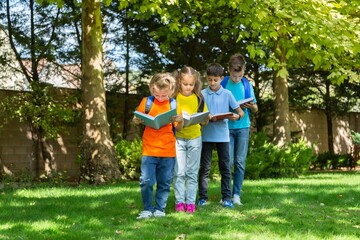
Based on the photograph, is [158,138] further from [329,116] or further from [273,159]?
[329,116]

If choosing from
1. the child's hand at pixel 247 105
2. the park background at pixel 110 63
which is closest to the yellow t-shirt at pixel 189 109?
the child's hand at pixel 247 105

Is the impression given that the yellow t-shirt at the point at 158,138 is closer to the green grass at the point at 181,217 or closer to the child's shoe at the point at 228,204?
the green grass at the point at 181,217

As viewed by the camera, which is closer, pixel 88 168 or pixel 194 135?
pixel 194 135

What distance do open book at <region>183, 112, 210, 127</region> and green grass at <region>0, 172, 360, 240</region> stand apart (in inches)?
40.5

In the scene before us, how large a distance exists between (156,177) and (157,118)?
88 centimetres

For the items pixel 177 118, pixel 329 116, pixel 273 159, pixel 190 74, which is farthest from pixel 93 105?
pixel 329 116

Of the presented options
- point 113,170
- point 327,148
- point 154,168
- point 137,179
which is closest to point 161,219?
point 154,168

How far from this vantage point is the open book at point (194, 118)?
6328mm

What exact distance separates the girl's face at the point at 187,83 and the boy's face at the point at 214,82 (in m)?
0.46

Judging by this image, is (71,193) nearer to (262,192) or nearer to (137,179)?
(262,192)

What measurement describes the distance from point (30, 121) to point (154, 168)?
9967 millimetres

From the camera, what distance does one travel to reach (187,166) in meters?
6.88

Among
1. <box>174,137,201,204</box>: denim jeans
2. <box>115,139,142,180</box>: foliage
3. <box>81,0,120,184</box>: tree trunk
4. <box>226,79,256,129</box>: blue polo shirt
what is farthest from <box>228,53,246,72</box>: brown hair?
<box>115,139,142,180</box>: foliage

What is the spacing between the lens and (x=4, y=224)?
600cm
